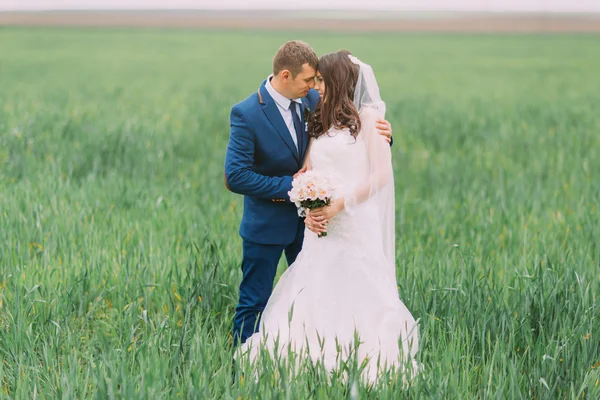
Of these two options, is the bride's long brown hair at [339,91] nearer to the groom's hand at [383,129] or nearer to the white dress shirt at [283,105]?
the groom's hand at [383,129]

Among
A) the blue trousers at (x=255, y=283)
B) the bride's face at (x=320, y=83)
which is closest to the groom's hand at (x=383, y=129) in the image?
the bride's face at (x=320, y=83)

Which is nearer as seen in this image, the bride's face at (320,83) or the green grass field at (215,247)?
the green grass field at (215,247)

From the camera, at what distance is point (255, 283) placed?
3871 mm

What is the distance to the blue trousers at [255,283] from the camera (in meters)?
3.85

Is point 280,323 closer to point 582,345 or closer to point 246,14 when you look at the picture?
point 582,345

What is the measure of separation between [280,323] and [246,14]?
236 feet

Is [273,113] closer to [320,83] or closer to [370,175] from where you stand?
[320,83]

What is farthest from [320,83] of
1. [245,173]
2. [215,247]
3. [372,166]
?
[215,247]

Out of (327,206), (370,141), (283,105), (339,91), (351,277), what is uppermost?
(339,91)

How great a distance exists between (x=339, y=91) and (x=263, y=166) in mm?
606

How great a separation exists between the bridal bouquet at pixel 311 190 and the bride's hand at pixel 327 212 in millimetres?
75

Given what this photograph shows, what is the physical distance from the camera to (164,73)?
837 inches

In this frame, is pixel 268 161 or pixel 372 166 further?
pixel 268 161

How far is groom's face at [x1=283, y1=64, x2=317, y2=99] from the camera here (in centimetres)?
353
